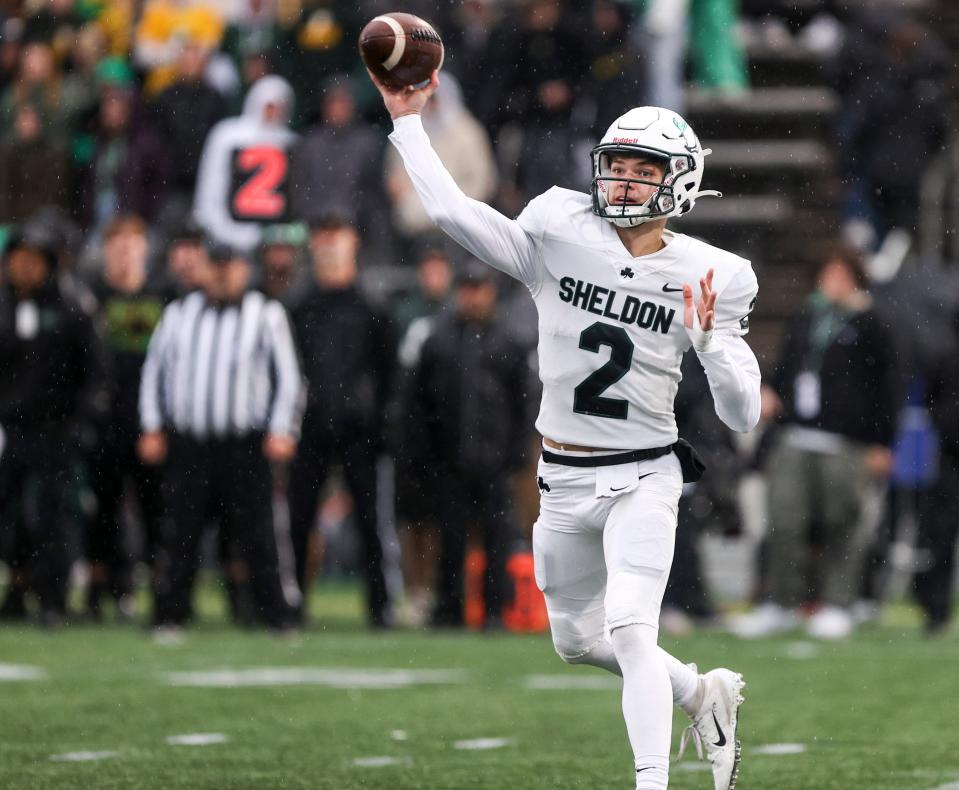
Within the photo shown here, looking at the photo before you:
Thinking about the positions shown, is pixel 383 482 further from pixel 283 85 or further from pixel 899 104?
pixel 899 104

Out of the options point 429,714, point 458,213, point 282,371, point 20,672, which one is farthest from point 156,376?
point 458,213

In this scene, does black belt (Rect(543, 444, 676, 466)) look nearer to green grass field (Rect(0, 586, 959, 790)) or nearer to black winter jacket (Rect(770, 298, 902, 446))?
green grass field (Rect(0, 586, 959, 790))

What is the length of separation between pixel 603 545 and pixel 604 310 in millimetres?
632

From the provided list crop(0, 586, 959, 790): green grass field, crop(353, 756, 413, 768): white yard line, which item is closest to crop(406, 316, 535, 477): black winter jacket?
crop(0, 586, 959, 790): green grass field

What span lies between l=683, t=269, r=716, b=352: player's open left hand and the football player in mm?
155

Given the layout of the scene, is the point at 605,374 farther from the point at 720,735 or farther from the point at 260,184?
the point at 260,184

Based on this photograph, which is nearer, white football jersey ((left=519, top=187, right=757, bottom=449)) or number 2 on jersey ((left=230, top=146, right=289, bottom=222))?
white football jersey ((left=519, top=187, right=757, bottom=449))

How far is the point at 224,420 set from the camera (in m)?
10.3

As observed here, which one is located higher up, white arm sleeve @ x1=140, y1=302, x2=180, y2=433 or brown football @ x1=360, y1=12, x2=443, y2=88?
brown football @ x1=360, y1=12, x2=443, y2=88

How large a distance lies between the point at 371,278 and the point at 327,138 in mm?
908

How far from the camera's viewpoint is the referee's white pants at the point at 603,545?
5191 millimetres

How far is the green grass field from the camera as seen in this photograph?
598cm

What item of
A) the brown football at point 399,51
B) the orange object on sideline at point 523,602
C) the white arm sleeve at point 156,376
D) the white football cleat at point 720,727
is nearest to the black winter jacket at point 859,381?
the orange object on sideline at point 523,602

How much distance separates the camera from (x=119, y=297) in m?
11.1
